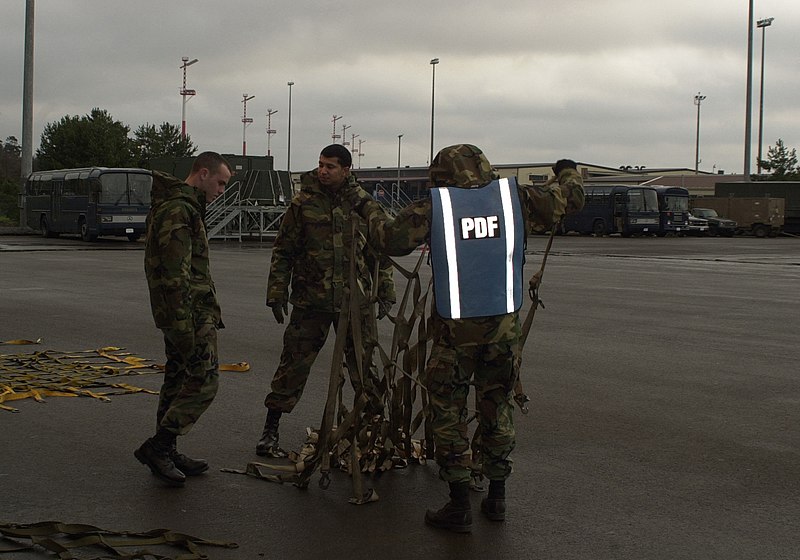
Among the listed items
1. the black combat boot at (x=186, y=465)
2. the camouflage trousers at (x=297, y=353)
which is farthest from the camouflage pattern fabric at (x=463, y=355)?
the black combat boot at (x=186, y=465)

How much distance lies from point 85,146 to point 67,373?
63.2m

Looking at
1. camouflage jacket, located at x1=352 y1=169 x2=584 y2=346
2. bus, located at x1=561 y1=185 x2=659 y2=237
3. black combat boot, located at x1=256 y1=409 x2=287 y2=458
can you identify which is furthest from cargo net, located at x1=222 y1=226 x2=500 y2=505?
bus, located at x1=561 y1=185 x2=659 y2=237

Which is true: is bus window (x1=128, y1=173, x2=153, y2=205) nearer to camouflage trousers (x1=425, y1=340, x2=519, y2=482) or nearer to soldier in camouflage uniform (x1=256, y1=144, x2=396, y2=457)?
soldier in camouflage uniform (x1=256, y1=144, x2=396, y2=457)

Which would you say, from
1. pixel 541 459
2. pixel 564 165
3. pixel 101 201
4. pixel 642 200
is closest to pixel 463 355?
pixel 564 165

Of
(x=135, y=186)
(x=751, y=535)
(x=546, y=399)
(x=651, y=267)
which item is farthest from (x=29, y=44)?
(x=751, y=535)

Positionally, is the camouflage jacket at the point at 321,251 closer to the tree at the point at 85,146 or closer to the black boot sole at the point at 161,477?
the black boot sole at the point at 161,477

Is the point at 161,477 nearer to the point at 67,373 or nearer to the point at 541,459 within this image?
the point at 541,459

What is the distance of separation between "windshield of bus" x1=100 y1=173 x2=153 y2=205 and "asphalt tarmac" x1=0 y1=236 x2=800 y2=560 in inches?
911

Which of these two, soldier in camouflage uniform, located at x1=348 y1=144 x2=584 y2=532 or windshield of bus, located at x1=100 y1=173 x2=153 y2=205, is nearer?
soldier in camouflage uniform, located at x1=348 y1=144 x2=584 y2=532

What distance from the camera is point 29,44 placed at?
3816 centimetres

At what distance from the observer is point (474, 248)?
15.8 feet

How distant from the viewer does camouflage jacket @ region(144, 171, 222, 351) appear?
5332 millimetres

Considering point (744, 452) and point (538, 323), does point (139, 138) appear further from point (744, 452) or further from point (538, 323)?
point (744, 452)

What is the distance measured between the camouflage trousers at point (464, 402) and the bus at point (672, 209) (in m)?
48.6
